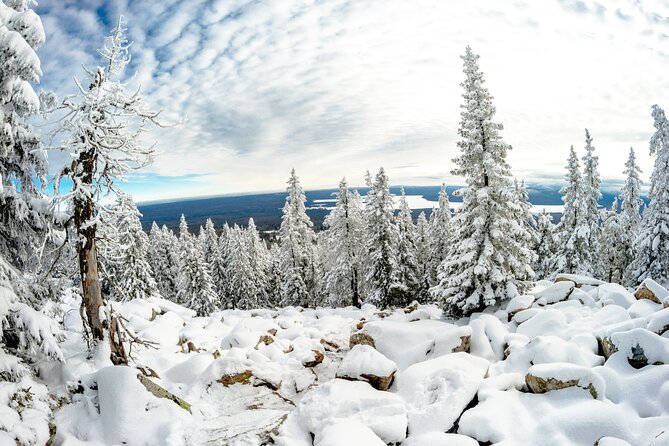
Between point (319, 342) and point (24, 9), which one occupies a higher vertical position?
point (24, 9)

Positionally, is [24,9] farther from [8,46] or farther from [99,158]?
[99,158]

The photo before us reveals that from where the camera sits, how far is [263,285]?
1778 inches

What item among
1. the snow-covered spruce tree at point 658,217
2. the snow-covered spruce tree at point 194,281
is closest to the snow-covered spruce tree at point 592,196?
the snow-covered spruce tree at point 658,217

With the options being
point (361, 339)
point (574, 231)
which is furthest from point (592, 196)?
point (361, 339)

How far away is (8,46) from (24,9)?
156 centimetres

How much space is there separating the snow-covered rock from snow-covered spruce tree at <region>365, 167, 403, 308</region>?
54.8ft

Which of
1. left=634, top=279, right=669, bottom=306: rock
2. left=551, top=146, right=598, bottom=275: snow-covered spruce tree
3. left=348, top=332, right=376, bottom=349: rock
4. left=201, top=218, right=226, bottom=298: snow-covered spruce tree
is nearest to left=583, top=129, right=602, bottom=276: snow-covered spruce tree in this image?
left=551, top=146, right=598, bottom=275: snow-covered spruce tree

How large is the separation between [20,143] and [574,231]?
3066 cm

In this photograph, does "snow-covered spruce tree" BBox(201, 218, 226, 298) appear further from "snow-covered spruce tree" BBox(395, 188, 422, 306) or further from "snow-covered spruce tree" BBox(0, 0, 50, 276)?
"snow-covered spruce tree" BBox(0, 0, 50, 276)

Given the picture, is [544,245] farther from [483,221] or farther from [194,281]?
[194,281]

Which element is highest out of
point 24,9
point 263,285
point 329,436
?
point 24,9

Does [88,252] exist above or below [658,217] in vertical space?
above

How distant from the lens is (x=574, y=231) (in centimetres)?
2592

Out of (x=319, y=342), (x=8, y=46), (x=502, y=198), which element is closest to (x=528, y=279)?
(x=502, y=198)
